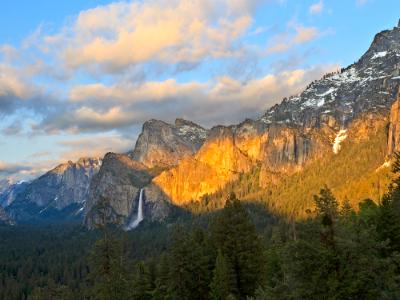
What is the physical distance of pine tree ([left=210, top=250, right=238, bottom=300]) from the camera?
148 feet

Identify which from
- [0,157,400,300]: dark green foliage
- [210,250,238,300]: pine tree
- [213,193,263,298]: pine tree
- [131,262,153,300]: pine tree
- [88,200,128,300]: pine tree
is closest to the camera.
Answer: [0,157,400,300]: dark green foliage

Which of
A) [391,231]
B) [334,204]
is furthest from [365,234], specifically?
[391,231]

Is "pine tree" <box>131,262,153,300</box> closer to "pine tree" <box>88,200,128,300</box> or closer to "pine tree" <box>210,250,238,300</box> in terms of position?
"pine tree" <box>88,200,128,300</box>

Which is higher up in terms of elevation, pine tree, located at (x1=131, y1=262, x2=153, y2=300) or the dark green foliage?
the dark green foliage

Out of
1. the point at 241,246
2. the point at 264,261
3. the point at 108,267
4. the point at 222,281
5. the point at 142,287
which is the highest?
the point at 241,246

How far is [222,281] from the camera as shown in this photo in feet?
149

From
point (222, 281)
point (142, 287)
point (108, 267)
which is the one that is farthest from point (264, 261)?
point (142, 287)

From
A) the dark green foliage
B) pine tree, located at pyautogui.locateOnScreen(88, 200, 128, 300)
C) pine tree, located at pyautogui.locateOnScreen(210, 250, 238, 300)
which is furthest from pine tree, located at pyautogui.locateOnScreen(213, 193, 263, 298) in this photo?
pine tree, located at pyautogui.locateOnScreen(88, 200, 128, 300)

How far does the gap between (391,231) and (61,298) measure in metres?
54.2

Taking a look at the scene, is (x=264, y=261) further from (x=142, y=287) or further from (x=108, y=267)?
(x=142, y=287)

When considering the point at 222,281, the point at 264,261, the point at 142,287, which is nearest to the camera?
the point at 222,281

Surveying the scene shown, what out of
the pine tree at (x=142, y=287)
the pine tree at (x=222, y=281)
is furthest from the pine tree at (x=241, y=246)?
the pine tree at (x=142, y=287)

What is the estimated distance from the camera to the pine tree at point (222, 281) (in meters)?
45.0

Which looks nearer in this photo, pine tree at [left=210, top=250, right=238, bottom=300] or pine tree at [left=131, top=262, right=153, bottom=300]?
pine tree at [left=210, top=250, right=238, bottom=300]
